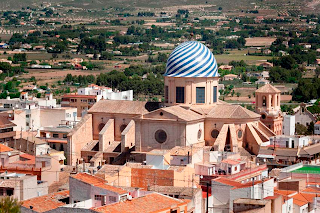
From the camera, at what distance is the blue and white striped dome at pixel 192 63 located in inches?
1556

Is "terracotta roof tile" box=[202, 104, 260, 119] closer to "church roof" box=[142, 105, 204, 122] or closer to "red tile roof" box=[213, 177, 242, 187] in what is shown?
"church roof" box=[142, 105, 204, 122]

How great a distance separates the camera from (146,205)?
74.7 ft

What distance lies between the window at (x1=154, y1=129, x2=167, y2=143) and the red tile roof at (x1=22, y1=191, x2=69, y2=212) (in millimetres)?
13000

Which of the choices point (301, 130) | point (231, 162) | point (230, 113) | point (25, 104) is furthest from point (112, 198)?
point (25, 104)

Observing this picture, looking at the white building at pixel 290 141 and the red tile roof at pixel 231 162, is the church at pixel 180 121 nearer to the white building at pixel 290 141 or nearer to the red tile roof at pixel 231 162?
the white building at pixel 290 141

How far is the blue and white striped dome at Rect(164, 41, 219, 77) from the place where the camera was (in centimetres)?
3953

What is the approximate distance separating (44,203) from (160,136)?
14.2 m

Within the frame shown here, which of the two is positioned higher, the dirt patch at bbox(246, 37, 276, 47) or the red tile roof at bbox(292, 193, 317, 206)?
the red tile roof at bbox(292, 193, 317, 206)

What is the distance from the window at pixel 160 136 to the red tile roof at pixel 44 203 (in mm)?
13000

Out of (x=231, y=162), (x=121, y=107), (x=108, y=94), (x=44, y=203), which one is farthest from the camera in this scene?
(x=108, y=94)

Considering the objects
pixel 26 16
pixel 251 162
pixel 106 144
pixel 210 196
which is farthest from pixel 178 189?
pixel 26 16

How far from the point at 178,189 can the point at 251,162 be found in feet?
29.7

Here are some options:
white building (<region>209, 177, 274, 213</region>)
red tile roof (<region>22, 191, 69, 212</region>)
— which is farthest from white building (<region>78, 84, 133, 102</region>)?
red tile roof (<region>22, 191, 69, 212</region>)

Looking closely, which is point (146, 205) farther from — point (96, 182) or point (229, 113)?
point (229, 113)
